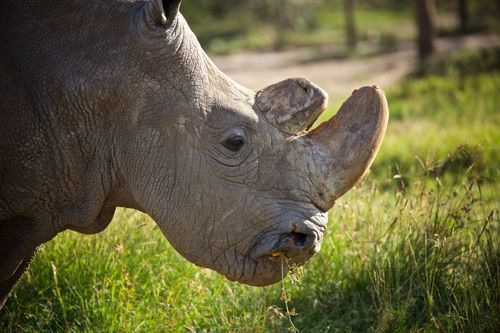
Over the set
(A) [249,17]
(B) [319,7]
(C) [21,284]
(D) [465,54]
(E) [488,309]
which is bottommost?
(C) [21,284]

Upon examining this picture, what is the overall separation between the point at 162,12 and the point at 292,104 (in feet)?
2.63

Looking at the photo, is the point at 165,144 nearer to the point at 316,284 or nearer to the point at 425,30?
the point at 316,284

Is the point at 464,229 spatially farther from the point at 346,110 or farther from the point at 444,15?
the point at 444,15

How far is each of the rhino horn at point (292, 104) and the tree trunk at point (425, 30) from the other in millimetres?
14096

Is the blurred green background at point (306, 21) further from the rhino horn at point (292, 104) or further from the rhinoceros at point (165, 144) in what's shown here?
the rhinoceros at point (165, 144)

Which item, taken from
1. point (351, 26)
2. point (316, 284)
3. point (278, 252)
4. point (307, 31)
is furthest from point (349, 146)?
point (307, 31)

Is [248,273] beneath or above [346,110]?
beneath

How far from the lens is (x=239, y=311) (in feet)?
17.3

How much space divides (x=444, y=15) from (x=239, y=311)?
97.0ft

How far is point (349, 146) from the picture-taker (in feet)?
13.5

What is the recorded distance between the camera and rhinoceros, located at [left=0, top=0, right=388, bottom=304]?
4.00 metres

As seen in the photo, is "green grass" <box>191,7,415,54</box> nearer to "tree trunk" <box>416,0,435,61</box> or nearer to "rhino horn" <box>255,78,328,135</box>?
"tree trunk" <box>416,0,435,61</box>

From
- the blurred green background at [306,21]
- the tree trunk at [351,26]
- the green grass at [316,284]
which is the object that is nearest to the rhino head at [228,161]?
the green grass at [316,284]

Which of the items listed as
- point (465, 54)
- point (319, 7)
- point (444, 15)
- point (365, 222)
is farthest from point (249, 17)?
point (365, 222)
